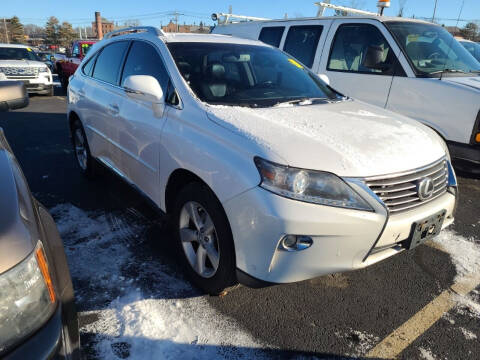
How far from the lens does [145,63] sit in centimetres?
311

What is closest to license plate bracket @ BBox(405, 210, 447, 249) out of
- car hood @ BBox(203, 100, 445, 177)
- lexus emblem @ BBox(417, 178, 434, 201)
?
lexus emblem @ BBox(417, 178, 434, 201)

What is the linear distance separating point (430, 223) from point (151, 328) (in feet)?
5.90

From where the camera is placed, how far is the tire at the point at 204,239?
2129 mm

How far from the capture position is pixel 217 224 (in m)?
2.13

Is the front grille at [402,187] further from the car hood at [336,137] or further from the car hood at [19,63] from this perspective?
the car hood at [19,63]

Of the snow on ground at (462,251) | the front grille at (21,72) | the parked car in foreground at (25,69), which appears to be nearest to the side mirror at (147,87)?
the snow on ground at (462,251)

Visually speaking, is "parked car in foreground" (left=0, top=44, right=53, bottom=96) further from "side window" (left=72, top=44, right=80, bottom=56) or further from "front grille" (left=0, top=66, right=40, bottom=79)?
"side window" (left=72, top=44, right=80, bottom=56)

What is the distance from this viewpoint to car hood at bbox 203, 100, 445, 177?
1968 mm

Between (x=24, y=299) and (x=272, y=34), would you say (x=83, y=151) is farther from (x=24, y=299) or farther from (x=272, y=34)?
(x=24, y=299)

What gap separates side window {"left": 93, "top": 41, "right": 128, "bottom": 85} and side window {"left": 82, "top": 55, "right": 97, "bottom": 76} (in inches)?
5.3

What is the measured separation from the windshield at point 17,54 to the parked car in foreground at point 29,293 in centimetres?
1294

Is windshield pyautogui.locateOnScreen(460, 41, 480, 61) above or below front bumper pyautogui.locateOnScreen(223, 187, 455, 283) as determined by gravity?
above

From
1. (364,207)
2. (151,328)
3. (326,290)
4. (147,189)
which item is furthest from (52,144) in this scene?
(364,207)

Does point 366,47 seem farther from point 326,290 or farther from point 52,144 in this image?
point 52,144
